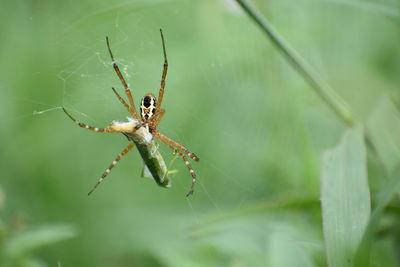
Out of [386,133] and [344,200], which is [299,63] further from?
[344,200]

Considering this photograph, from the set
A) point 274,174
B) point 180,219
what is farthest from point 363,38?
point 180,219

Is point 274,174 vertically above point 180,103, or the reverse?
point 180,103

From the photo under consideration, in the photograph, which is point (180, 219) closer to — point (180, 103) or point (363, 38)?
→ point (180, 103)

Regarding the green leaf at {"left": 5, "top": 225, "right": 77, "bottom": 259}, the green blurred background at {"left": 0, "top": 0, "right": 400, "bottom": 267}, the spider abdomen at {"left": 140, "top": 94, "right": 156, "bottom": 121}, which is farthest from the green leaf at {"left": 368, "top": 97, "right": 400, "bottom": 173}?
the green leaf at {"left": 5, "top": 225, "right": 77, "bottom": 259}

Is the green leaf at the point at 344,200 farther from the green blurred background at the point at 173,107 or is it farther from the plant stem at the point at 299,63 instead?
the green blurred background at the point at 173,107

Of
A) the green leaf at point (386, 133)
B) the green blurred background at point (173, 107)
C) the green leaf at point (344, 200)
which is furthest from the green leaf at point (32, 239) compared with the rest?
the green leaf at point (386, 133)

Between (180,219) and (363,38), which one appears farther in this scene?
(363,38)
